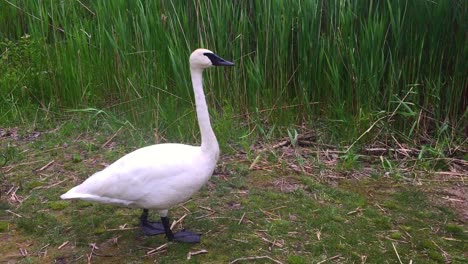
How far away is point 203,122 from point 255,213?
661 millimetres

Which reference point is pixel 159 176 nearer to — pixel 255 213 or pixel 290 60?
pixel 255 213

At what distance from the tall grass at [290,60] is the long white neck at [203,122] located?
110 centimetres

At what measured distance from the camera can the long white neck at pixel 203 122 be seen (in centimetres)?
258

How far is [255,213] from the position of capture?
2.99 meters

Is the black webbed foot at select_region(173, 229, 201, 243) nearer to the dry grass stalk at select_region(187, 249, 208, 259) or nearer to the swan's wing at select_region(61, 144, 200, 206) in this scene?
the dry grass stalk at select_region(187, 249, 208, 259)

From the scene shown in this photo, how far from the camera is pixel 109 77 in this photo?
4.25m

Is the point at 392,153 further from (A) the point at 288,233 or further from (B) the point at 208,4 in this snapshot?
(B) the point at 208,4

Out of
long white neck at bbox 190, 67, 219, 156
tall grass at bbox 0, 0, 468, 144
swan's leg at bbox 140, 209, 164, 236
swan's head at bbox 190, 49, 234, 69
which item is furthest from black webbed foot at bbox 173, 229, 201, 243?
tall grass at bbox 0, 0, 468, 144

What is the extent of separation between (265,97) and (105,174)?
172 cm

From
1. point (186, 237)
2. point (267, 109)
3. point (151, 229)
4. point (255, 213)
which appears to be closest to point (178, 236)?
point (186, 237)

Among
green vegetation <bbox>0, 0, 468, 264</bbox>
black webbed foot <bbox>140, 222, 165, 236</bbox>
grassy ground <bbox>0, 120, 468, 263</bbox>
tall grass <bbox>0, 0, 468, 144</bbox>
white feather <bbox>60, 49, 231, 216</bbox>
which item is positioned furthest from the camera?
tall grass <bbox>0, 0, 468, 144</bbox>

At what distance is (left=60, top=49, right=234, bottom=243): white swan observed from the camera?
251 centimetres

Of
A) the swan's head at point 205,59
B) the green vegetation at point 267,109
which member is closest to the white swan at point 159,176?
the swan's head at point 205,59

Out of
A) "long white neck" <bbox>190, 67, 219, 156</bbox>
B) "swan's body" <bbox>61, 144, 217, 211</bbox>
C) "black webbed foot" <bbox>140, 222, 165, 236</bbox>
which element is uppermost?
"long white neck" <bbox>190, 67, 219, 156</bbox>
